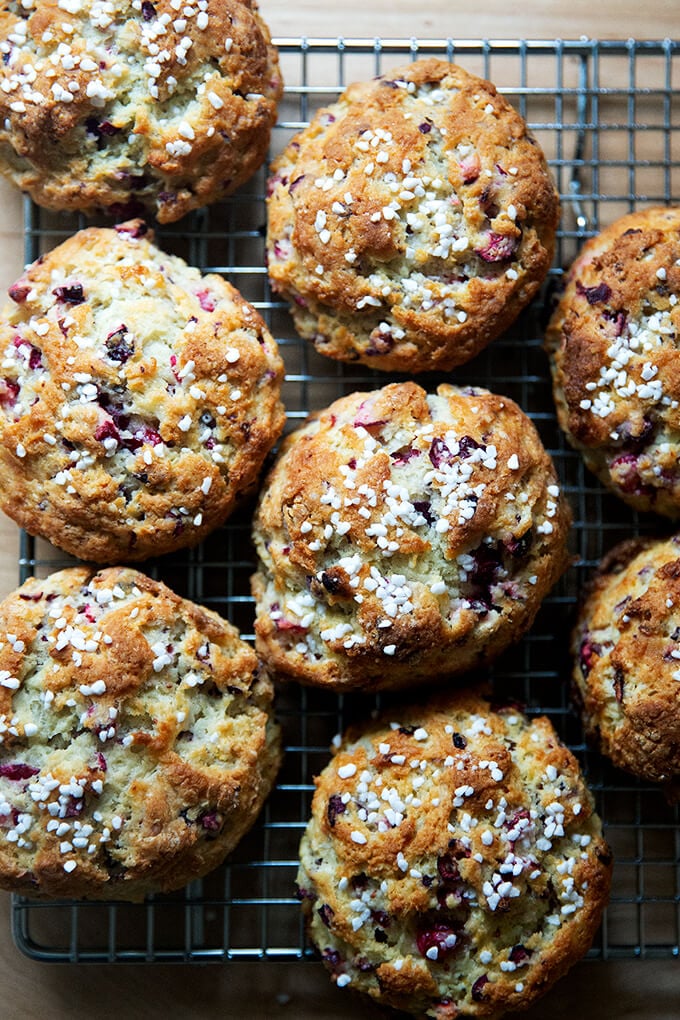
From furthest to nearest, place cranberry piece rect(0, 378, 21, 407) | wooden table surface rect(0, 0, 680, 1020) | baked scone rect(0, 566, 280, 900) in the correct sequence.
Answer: wooden table surface rect(0, 0, 680, 1020) < cranberry piece rect(0, 378, 21, 407) < baked scone rect(0, 566, 280, 900)

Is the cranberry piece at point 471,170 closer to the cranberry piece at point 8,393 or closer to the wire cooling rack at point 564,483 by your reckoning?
the wire cooling rack at point 564,483

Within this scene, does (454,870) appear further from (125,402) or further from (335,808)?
(125,402)

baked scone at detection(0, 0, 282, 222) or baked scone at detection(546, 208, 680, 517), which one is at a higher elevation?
baked scone at detection(0, 0, 282, 222)

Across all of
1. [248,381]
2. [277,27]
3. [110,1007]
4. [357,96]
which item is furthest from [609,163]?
[110,1007]

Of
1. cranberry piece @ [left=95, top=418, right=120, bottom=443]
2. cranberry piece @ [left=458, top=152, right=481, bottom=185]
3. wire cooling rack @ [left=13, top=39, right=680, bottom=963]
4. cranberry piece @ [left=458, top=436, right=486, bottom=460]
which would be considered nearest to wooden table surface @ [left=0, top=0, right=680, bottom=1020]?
wire cooling rack @ [left=13, top=39, right=680, bottom=963]

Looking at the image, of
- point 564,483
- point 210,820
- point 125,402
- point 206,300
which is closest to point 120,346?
point 125,402

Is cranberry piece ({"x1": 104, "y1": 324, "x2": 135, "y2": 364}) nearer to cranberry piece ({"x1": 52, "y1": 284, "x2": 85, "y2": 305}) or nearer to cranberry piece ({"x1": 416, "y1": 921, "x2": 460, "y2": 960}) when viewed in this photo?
cranberry piece ({"x1": 52, "y1": 284, "x2": 85, "y2": 305})
